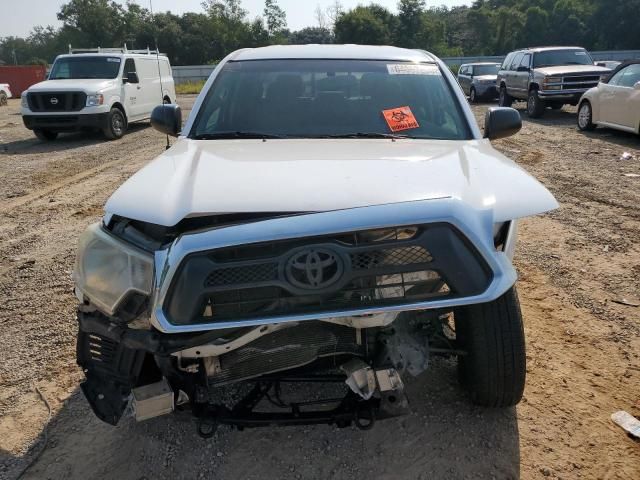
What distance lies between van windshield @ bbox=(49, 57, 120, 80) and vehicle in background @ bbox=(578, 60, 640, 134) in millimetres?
10972

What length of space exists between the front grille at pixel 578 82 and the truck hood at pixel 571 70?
11 centimetres

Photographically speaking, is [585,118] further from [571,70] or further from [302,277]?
[302,277]

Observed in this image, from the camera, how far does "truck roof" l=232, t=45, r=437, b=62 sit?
3.74 m

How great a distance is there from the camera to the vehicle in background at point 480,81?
2050 cm

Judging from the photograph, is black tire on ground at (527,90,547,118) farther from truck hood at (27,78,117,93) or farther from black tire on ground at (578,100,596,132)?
truck hood at (27,78,117,93)

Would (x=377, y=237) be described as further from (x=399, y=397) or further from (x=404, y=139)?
(x=404, y=139)

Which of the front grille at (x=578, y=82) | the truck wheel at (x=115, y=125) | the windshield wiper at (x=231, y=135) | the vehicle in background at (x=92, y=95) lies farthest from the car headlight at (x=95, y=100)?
the front grille at (x=578, y=82)

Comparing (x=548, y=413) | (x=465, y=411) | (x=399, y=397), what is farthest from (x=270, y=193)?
(x=548, y=413)

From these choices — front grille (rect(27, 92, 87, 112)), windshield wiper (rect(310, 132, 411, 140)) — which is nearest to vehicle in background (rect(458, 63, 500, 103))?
front grille (rect(27, 92, 87, 112))

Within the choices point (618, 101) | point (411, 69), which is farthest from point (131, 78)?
point (411, 69)

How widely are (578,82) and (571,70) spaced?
0.42 meters

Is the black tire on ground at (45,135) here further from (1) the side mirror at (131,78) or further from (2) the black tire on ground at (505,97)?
(2) the black tire on ground at (505,97)

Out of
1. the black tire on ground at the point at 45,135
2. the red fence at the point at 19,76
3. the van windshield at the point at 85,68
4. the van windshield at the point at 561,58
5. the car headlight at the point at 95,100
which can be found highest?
the red fence at the point at 19,76

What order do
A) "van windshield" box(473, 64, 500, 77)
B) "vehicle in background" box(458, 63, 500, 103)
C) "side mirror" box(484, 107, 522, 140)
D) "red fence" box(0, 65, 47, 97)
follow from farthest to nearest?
1. "red fence" box(0, 65, 47, 97)
2. "van windshield" box(473, 64, 500, 77)
3. "vehicle in background" box(458, 63, 500, 103)
4. "side mirror" box(484, 107, 522, 140)
